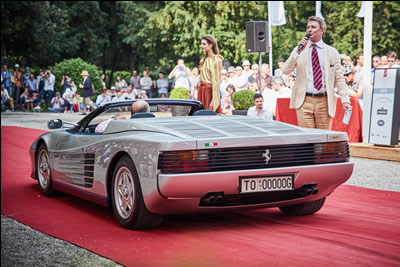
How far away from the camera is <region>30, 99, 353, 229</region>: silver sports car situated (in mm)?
5223

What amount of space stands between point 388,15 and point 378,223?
36.6 metres

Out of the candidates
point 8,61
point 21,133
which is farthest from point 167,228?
point 8,61

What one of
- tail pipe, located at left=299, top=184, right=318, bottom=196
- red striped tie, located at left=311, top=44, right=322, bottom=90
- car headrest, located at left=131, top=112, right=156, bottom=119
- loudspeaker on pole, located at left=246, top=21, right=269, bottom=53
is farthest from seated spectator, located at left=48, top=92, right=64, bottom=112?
tail pipe, located at left=299, top=184, right=318, bottom=196

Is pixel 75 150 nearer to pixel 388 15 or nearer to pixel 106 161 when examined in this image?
pixel 106 161

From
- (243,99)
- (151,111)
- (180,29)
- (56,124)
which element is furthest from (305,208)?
(180,29)

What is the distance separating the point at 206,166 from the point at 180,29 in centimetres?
3701

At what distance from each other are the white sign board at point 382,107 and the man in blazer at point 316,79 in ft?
13.0

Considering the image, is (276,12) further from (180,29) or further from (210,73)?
(210,73)

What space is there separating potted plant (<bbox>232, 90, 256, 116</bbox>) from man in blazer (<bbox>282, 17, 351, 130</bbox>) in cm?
994

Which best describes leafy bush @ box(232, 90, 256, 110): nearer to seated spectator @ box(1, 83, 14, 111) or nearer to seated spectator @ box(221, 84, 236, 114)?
seated spectator @ box(221, 84, 236, 114)

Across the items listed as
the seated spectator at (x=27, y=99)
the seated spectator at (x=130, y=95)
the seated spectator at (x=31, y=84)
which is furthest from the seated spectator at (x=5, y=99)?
the seated spectator at (x=130, y=95)

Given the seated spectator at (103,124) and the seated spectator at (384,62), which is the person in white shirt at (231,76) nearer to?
the seated spectator at (384,62)

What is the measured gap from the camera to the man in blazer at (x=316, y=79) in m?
8.14

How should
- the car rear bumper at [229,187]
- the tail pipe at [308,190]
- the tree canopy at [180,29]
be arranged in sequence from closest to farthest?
the car rear bumper at [229,187] → the tail pipe at [308,190] → the tree canopy at [180,29]
